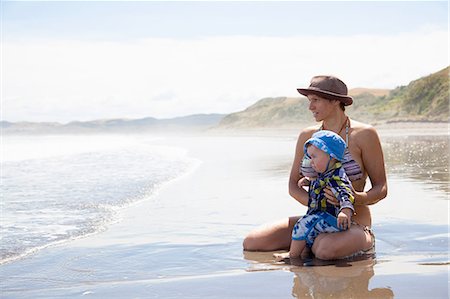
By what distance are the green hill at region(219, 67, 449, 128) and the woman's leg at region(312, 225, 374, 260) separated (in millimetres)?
40573

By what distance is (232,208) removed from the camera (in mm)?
8328

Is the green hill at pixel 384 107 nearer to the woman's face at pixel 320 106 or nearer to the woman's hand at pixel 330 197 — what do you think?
the woman's face at pixel 320 106

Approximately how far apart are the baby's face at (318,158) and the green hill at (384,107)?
40.9 metres

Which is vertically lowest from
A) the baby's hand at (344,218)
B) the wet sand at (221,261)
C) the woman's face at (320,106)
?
the wet sand at (221,261)

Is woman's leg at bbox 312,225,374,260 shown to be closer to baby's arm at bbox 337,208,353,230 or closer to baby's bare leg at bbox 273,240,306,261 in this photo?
baby's bare leg at bbox 273,240,306,261

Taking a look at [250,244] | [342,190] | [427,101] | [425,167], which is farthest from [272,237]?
[427,101]

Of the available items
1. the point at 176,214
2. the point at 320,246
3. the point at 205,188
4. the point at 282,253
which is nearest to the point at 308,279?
the point at 320,246

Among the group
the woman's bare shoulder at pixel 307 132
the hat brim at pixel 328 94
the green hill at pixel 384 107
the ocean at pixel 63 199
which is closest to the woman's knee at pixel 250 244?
the woman's bare shoulder at pixel 307 132

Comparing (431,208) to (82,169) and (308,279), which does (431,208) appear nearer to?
(308,279)

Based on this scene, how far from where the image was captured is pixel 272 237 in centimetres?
557

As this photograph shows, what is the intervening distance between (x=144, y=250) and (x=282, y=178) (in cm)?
649

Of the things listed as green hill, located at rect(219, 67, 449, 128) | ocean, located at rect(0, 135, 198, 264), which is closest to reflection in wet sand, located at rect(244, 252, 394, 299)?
ocean, located at rect(0, 135, 198, 264)

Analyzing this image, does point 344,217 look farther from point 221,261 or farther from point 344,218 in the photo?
point 221,261

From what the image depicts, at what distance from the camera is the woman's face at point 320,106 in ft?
17.2
